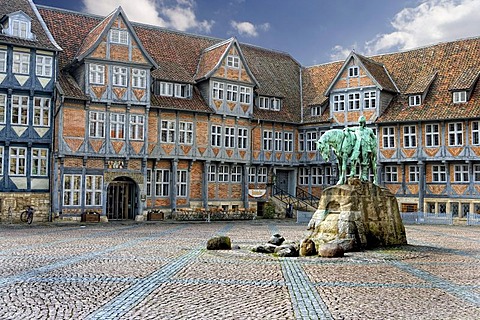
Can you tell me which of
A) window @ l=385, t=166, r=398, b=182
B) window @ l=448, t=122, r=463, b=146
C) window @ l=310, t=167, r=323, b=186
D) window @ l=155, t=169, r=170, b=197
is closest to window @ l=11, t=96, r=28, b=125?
window @ l=155, t=169, r=170, b=197

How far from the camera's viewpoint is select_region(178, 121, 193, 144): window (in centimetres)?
3869

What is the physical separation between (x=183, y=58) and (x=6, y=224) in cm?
1791

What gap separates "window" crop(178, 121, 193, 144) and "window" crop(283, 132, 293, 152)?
900 centimetres

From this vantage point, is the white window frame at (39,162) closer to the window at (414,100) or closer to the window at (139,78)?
the window at (139,78)

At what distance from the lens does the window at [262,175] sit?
143ft

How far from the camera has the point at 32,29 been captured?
3372 centimetres

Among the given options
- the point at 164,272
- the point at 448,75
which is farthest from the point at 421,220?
the point at 164,272

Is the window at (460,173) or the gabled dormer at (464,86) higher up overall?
the gabled dormer at (464,86)

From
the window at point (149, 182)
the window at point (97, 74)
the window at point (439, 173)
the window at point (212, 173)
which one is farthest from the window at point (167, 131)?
the window at point (439, 173)

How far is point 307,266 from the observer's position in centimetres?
1543

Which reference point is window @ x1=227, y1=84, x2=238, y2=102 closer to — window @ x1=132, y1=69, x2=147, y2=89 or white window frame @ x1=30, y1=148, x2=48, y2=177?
window @ x1=132, y1=69, x2=147, y2=89

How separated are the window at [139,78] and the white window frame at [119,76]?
21.0 inches

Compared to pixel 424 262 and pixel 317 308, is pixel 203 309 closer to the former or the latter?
pixel 317 308

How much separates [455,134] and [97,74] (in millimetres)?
23667
